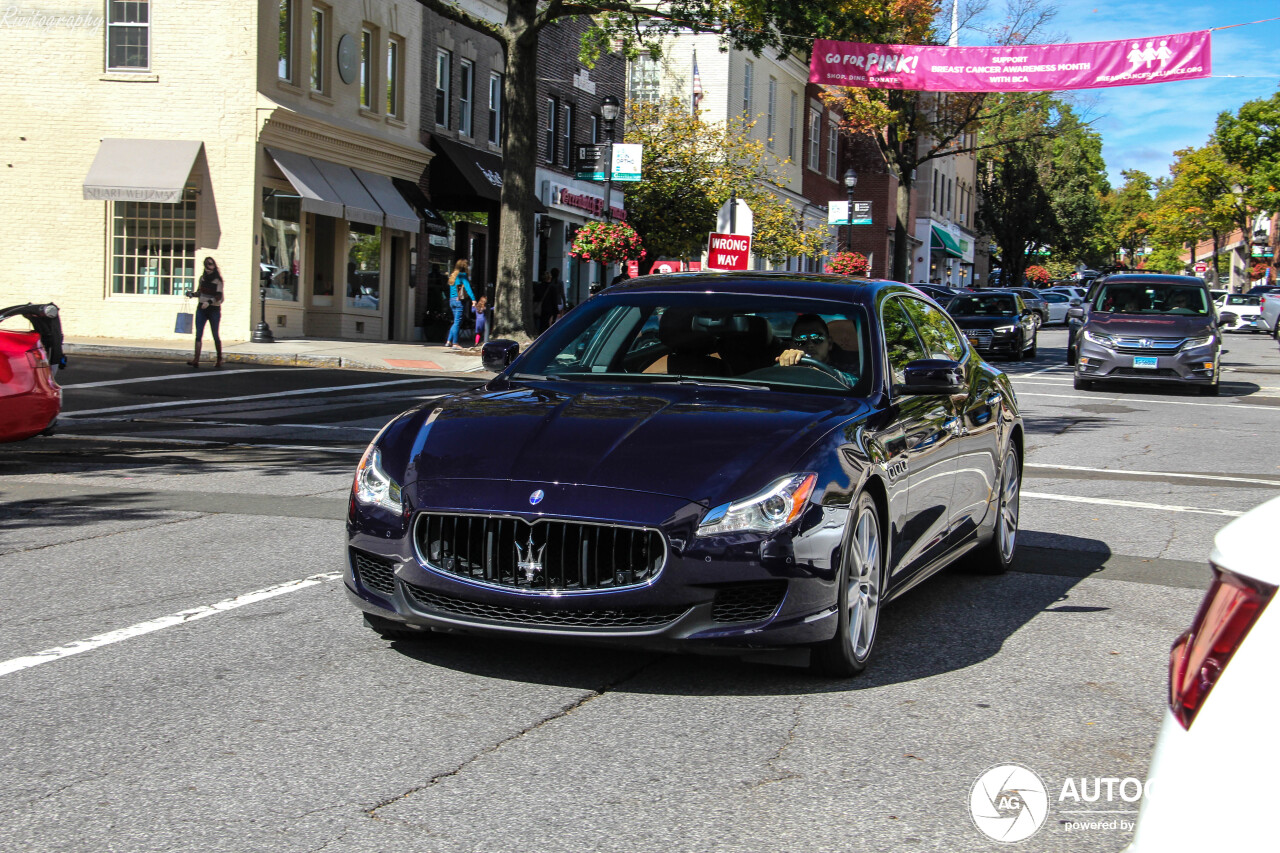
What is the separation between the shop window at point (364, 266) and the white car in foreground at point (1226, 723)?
28.8 meters

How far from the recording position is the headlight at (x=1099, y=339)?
22.0 metres

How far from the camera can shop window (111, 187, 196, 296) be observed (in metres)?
26.8

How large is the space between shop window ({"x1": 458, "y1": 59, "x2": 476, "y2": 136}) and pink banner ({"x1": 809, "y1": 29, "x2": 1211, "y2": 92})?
11268 mm

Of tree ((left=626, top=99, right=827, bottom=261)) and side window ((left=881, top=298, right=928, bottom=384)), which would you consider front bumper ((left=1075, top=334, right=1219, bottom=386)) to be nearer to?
side window ((left=881, top=298, right=928, bottom=384))

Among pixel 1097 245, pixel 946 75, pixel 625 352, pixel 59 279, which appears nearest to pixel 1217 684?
pixel 625 352

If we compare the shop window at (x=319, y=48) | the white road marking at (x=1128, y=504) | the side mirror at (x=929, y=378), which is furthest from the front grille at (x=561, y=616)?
the shop window at (x=319, y=48)

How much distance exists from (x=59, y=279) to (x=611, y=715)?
25.2m

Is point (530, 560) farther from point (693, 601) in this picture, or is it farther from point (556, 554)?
point (693, 601)

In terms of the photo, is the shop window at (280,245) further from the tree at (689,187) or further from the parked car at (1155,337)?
the parked car at (1155,337)

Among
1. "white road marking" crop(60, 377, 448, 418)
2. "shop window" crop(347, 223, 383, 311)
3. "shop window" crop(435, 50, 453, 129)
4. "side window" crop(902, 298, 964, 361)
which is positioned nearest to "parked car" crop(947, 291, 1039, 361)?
"shop window" crop(435, 50, 453, 129)

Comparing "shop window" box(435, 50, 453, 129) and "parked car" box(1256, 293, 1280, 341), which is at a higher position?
"shop window" box(435, 50, 453, 129)

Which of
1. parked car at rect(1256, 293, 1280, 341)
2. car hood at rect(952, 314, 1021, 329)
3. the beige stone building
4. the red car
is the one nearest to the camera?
the red car

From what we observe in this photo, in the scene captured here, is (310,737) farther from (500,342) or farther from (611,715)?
(500,342)

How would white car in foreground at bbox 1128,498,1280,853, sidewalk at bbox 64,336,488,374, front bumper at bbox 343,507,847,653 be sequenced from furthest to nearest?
sidewalk at bbox 64,336,488,374 → front bumper at bbox 343,507,847,653 → white car in foreground at bbox 1128,498,1280,853
